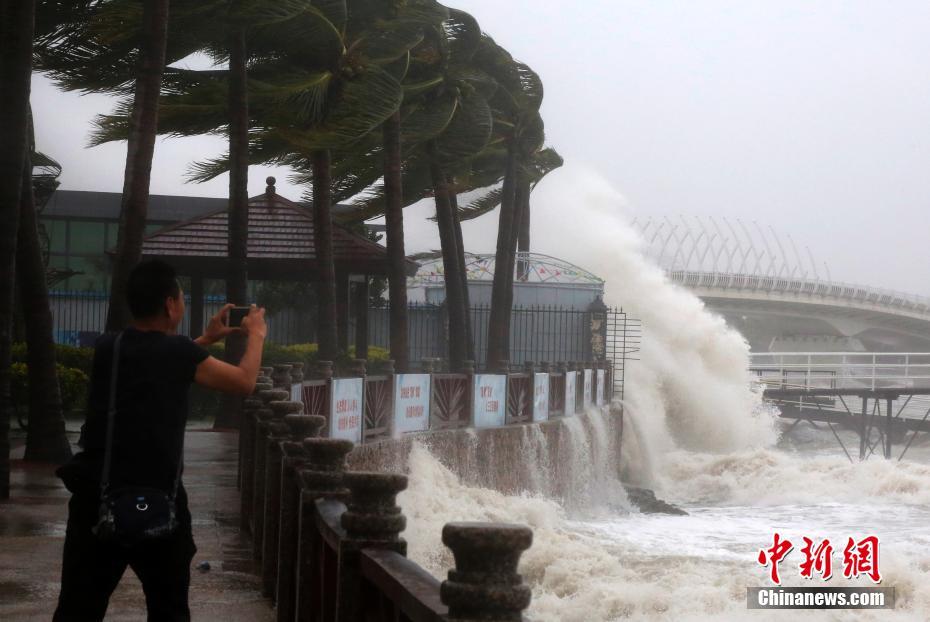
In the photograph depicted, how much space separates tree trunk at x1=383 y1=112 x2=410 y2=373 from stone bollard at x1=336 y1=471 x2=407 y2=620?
20.9 metres

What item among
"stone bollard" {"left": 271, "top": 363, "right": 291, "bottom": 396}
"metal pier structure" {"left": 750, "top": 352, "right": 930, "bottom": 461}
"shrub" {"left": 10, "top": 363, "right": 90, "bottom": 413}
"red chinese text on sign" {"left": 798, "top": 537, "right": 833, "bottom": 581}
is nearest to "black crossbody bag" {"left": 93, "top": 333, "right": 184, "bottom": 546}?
"stone bollard" {"left": 271, "top": 363, "right": 291, "bottom": 396}

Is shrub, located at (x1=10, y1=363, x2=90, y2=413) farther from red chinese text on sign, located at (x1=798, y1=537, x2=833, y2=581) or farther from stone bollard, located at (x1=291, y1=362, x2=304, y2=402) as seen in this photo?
red chinese text on sign, located at (x1=798, y1=537, x2=833, y2=581)

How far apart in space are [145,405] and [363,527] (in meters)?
0.98

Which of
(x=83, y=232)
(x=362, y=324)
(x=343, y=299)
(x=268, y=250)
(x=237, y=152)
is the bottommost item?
(x=362, y=324)

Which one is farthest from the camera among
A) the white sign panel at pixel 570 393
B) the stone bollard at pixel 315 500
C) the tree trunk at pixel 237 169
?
the white sign panel at pixel 570 393

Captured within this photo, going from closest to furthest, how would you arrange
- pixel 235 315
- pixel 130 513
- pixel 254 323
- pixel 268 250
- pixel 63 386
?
pixel 130 513, pixel 254 323, pixel 235 315, pixel 63 386, pixel 268 250

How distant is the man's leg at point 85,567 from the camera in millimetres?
Result: 4750

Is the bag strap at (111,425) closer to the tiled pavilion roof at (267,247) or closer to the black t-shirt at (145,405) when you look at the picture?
the black t-shirt at (145,405)

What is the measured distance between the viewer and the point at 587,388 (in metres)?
29.8

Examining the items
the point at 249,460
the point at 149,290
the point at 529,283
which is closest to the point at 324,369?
the point at 249,460

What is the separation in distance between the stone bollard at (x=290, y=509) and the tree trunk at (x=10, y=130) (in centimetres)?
652

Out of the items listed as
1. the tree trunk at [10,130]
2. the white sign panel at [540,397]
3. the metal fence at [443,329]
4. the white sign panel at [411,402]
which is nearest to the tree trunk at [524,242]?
the metal fence at [443,329]

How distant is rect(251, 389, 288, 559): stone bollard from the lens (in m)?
8.82

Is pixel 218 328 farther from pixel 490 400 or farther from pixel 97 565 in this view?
pixel 490 400
